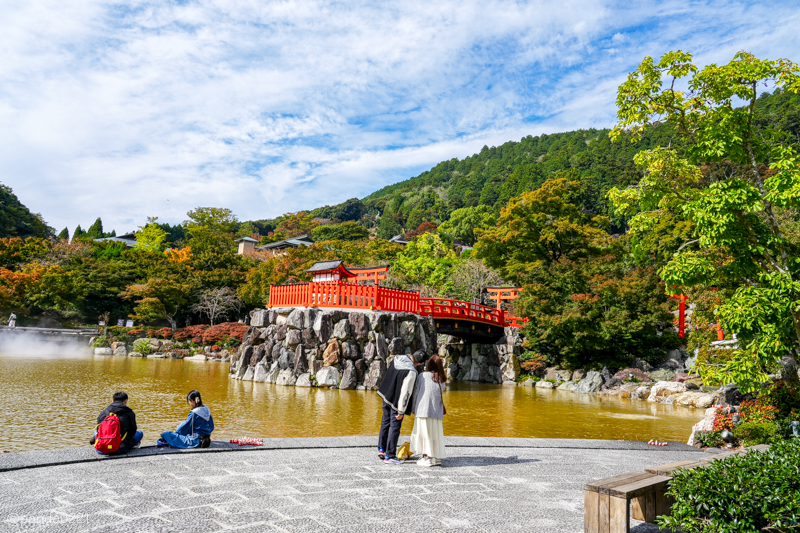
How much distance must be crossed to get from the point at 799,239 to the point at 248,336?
1850 centimetres

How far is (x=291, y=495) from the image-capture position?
4.16 metres

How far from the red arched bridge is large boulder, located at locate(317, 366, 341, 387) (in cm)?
236

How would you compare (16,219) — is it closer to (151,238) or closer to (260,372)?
(151,238)

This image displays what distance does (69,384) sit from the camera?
584 inches

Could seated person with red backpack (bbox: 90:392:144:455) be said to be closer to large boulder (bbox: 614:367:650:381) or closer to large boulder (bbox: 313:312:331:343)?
large boulder (bbox: 313:312:331:343)

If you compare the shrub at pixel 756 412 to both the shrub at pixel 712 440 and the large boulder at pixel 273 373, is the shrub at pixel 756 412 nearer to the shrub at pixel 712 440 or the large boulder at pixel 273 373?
the shrub at pixel 712 440

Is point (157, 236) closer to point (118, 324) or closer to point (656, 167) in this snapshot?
point (118, 324)

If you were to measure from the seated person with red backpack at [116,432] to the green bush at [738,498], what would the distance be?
17.0 ft

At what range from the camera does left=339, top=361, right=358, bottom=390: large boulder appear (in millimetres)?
16734

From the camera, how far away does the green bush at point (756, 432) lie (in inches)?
277

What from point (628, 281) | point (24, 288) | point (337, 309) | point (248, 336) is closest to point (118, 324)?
point (24, 288)

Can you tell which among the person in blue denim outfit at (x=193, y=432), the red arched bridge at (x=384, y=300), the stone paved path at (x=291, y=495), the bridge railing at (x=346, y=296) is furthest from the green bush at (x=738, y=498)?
the bridge railing at (x=346, y=296)

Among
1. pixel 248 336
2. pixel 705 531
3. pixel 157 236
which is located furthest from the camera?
pixel 157 236

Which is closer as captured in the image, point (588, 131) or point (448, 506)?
point (448, 506)
